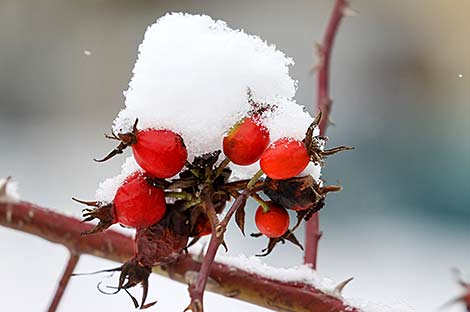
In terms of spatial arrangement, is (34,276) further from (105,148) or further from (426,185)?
(426,185)

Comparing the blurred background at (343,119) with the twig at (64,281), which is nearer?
the twig at (64,281)

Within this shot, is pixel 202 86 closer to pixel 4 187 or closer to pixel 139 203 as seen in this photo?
pixel 139 203

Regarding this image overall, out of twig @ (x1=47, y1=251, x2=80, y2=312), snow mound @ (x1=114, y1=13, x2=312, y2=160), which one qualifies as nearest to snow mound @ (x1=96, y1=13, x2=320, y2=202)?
snow mound @ (x1=114, y1=13, x2=312, y2=160)

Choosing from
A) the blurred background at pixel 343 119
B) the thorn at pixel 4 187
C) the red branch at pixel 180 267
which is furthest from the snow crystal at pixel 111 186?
the blurred background at pixel 343 119

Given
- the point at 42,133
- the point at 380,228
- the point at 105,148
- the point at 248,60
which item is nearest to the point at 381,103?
the point at 380,228

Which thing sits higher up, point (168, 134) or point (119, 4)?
point (119, 4)

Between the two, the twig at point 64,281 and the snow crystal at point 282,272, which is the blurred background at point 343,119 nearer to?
the twig at point 64,281

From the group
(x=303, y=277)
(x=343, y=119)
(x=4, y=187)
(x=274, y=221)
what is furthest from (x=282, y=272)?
(x=343, y=119)
